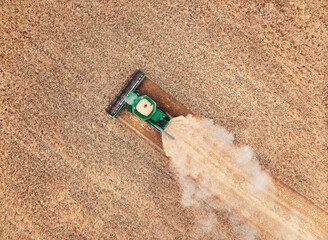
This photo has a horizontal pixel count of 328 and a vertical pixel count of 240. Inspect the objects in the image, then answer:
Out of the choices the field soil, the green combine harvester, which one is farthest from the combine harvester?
the field soil

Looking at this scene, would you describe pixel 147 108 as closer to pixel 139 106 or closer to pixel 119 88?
pixel 139 106

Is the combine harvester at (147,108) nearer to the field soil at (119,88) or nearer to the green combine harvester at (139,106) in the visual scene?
the green combine harvester at (139,106)

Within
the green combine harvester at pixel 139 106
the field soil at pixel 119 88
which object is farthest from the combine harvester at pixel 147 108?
the field soil at pixel 119 88

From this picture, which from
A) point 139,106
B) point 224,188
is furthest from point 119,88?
point 224,188

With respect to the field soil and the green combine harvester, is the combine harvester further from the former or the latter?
the field soil

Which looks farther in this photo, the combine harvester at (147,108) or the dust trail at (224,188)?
the dust trail at (224,188)

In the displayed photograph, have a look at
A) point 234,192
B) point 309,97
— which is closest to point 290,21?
point 309,97
